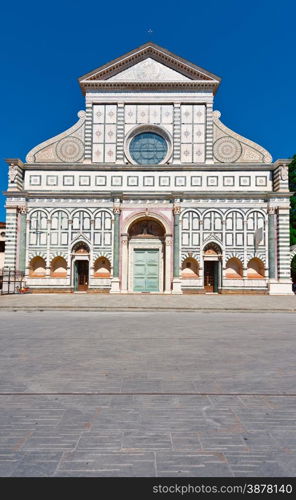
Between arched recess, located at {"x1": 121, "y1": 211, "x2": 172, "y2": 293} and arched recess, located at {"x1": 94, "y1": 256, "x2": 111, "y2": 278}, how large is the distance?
3.75 ft

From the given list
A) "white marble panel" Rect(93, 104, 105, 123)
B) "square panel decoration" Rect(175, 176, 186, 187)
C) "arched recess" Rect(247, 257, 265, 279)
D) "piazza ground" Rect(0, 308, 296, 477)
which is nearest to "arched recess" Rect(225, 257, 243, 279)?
"arched recess" Rect(247, 257, 265, 279)

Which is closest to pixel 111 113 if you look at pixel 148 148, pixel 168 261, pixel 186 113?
pixel 148 148

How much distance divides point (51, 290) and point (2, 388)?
2476 centimetres

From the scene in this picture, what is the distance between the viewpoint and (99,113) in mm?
30125

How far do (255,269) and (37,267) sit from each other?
17.2 metres

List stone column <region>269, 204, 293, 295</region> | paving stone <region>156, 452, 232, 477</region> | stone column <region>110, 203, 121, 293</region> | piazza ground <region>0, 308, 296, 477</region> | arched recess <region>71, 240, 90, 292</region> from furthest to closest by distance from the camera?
arched recess <region>71, 240, 90, 292</region>
stone column <region>110, 203, 121, 293</region>
stone column <region>269, 204, 293, 295</region>
piazza ground <region>0, 308, 296, 477</region>
paving stone <region>156, 452, 232, 477</region>

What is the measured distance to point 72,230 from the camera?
29062 mm

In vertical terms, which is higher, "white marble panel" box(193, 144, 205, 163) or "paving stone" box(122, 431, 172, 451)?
"white marble panel" box(193, 144, 205, 163)

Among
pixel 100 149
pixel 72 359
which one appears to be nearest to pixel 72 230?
pixel 100 149

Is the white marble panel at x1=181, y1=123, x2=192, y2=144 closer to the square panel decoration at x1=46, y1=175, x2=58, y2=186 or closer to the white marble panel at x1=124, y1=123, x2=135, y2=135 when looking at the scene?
the white marble panel at x1=124, y1=123, x2=135, y2=135

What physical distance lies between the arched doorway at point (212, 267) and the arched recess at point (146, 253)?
2.99 metres

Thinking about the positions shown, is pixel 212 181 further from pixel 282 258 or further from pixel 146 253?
pixel 282 258

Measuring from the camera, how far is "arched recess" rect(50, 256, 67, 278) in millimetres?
28750

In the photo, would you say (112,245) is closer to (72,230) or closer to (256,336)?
(72,230)
